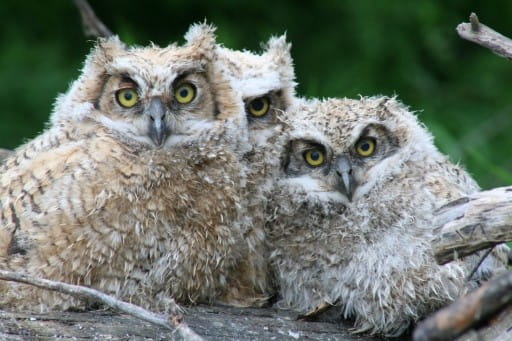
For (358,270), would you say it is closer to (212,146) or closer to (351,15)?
(212,146)

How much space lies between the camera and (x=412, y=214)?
3738mm

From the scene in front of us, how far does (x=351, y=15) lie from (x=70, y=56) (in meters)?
1.94

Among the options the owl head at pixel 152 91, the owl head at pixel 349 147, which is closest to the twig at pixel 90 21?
the owl head at pixel 152 91

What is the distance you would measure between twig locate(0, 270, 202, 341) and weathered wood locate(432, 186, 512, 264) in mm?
961

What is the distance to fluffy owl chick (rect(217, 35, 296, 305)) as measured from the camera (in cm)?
393

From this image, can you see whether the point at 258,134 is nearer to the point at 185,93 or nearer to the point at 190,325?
the point at 185,93

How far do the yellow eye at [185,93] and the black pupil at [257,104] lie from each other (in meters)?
0.39

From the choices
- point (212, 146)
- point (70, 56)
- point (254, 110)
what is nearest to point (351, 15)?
point (70, 56)

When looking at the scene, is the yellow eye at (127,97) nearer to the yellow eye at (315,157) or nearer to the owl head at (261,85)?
the owl head at (261,85)

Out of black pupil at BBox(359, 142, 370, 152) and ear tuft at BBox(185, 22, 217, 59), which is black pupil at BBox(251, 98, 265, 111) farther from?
black pupil at BBox(359, 142, 370, 152)

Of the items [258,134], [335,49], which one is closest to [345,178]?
[258,134]

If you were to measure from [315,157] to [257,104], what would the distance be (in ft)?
1.23

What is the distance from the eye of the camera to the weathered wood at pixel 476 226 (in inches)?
125

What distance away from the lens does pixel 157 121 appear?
3680 mm
